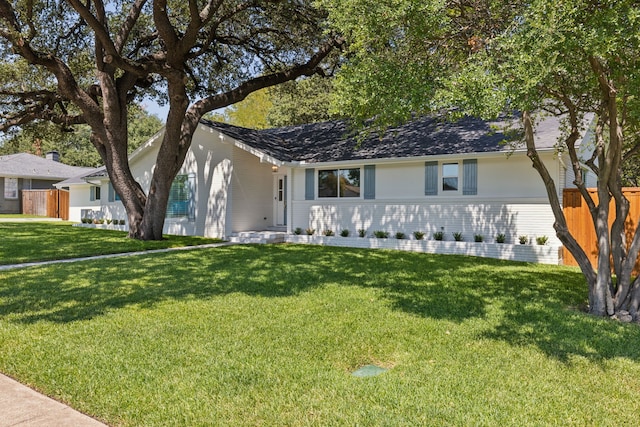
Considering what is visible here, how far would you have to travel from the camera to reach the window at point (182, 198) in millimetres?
17219

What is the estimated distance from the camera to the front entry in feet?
57.0

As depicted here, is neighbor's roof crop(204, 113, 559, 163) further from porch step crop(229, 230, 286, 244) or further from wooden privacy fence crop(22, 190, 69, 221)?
wooden privacy fence crop(22, 190, 69, 221)

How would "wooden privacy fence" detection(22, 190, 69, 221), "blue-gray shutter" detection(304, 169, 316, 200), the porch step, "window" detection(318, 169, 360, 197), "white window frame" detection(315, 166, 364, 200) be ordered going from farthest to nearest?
"wooden privacy fence" detection(22, 190, 69, 221)
"blue-gray shutter" detection(304, 169, 316, 200)
the porch step
"window" detection(318, 169, 360, 197)
"white window frame" detection(315, 166, 364, 200)

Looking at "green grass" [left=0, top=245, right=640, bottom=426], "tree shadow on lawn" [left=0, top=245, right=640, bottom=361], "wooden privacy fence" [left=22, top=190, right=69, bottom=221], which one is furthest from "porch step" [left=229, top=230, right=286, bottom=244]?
"wooden privacy fence" [left=22, top=190, right=69, bottom=221]

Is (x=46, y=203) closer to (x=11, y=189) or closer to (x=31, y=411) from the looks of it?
(x=11, y=189)

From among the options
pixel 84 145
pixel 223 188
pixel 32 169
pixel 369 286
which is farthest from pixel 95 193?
pixel 84 145

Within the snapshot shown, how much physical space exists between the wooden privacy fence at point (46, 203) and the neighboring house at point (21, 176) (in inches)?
30.5

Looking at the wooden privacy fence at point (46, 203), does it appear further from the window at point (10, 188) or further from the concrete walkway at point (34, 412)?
the concrete walkway at point (34, 412)

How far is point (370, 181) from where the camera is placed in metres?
14.0

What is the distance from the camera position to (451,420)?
304cm

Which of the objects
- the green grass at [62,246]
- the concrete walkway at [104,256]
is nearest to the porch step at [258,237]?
the green grass at [62,246]

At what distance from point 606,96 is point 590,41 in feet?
6.26

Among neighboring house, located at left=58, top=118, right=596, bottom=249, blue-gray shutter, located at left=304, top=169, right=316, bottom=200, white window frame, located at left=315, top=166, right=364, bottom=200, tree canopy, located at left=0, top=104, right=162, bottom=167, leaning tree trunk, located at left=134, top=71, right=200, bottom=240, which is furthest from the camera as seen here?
tree canopy, located at left=0, top=104, right=162, bottom=167

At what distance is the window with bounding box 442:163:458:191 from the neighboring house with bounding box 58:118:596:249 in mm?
28
